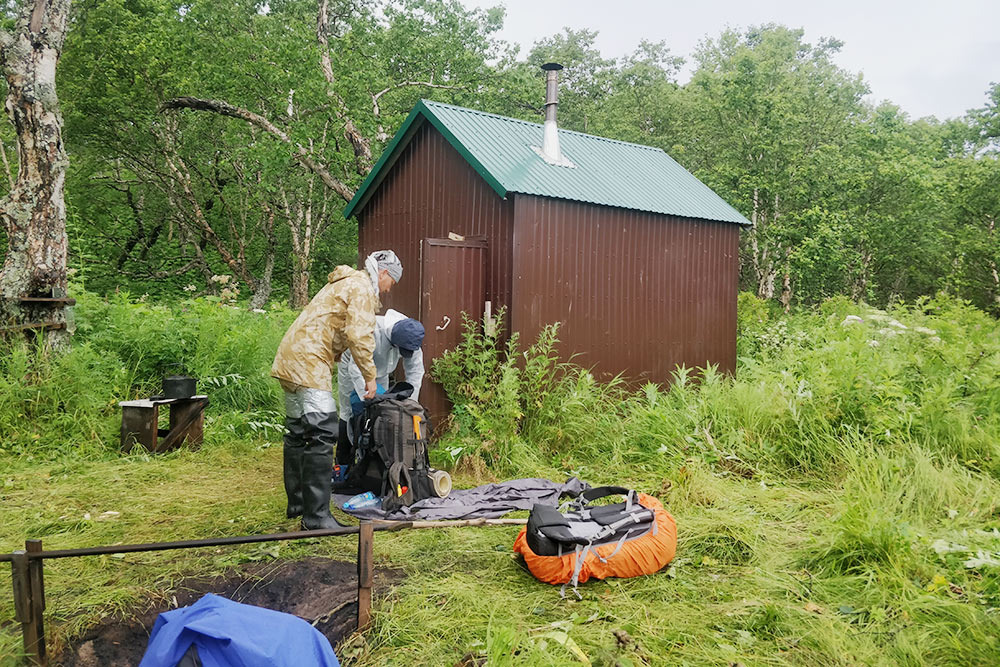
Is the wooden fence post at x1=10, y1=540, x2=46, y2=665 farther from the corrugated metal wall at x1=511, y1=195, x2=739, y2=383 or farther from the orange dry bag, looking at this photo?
the corrugated metal wall at x1=511, y1=195, x2=739, y2=383

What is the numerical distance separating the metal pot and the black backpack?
243 cm

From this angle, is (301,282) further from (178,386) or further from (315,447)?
(315,447)

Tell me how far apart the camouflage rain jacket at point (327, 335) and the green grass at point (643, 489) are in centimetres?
112

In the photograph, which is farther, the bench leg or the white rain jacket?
the bench leg

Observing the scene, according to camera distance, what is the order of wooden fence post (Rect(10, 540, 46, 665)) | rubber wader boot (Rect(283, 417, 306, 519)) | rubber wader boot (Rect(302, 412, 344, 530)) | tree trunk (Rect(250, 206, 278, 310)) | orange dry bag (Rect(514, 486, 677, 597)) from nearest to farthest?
wooden fence post (Rect(10, 540, 46, 665)) → orange dry bag (Rect(514, 486, 677, 597)) → rubber wader boot (Rect(302, 412, 344, 530)) → rubber wader boot (Rect(283, 417, 306, 519)) → tree trunk (Rect(250, 206, 278, 310))

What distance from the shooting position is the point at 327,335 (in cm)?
489

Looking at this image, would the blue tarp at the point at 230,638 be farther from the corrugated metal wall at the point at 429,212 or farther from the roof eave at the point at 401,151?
the roof eave at the point at 401,151

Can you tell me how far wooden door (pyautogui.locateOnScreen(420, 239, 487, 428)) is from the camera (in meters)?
7.04

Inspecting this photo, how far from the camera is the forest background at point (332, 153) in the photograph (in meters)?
15.5

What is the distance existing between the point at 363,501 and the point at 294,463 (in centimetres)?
65

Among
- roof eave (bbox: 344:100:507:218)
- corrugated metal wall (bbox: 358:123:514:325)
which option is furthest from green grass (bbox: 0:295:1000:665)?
roof eave (bbox: 344:100:507:218)

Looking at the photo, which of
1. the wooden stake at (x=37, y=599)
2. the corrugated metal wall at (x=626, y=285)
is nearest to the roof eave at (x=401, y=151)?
the corrugated metal wall at (x=626, y=285)

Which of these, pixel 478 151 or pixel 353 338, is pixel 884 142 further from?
pixel 353 338

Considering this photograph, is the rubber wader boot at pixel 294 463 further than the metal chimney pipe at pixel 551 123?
No
